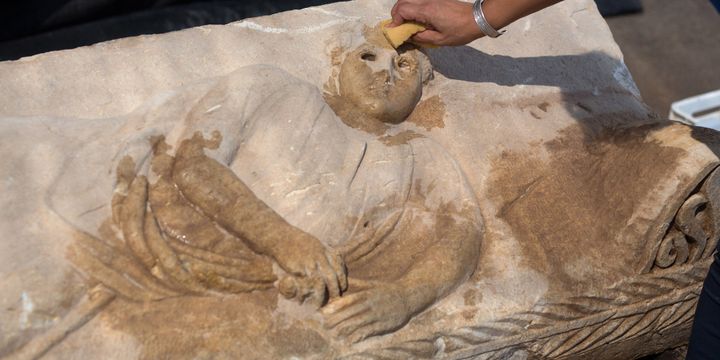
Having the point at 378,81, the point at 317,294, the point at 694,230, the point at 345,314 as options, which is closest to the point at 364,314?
the point at 345,314

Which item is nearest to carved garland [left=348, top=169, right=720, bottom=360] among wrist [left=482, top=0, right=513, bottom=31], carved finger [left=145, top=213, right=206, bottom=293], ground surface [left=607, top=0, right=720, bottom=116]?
carved finger [left=145, top=213, right=206, bottom=293]

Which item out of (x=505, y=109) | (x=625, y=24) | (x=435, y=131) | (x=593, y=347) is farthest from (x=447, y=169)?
(x=625, y=24)

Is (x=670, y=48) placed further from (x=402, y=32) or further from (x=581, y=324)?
(x=581, y=324)

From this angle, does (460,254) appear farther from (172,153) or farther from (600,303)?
(172,153)

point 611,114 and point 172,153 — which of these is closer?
point 172,153

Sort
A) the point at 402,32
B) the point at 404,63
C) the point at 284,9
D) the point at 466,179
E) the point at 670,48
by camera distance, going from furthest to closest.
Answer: the point at 670,48
the point at 284,9
the point at 404,63
the point at 402,32
the point at 466,179

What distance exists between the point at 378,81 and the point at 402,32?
21 centimetres

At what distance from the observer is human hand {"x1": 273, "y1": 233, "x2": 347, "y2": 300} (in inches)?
98.0

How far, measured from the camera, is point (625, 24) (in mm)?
6777

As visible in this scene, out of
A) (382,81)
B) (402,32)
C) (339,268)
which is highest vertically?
(402,32)

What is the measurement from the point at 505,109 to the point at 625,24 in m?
3.82

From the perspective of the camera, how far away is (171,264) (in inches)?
96.8

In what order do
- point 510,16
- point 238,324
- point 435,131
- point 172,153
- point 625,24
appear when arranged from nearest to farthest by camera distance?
1. point 238,324
2. point 172,153
3. point 510,16
4. point 435,131
5. point 625,24

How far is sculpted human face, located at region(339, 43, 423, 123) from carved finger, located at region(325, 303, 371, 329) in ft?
2.96
